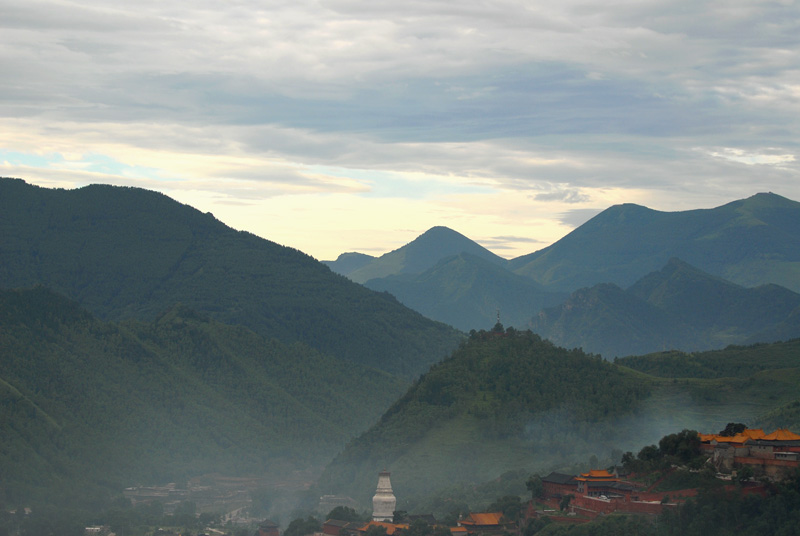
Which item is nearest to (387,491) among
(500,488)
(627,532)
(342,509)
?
(342,509)

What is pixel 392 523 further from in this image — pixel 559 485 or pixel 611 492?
pixel 611 492

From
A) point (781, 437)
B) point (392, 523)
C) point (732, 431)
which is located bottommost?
point (392, 523)

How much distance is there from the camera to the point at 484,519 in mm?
162750

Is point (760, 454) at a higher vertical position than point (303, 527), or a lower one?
higher

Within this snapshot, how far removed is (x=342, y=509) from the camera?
7229 inches

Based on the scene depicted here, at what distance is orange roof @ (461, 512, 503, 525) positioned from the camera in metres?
162

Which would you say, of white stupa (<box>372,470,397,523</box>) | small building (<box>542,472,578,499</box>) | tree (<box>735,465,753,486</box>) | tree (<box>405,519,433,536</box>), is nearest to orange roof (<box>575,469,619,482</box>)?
small building (<box>542,472,578,499</box>)

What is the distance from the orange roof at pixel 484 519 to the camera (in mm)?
161625

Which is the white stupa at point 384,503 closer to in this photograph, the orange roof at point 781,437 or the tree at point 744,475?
the tree at point 744,475

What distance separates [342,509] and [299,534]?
22.1 feet

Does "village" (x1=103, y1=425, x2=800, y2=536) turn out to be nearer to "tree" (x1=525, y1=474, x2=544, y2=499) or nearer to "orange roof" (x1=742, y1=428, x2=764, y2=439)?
"orange roof" (x1=742, y1=428, x2=764, y2=439)

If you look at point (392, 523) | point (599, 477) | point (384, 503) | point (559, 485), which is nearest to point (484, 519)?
point (559, 485)

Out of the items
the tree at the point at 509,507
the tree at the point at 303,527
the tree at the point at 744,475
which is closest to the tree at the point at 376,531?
the tree at the point at 509,507

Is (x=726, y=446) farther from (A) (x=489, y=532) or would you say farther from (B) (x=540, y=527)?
(A) (x=489, y=532)
